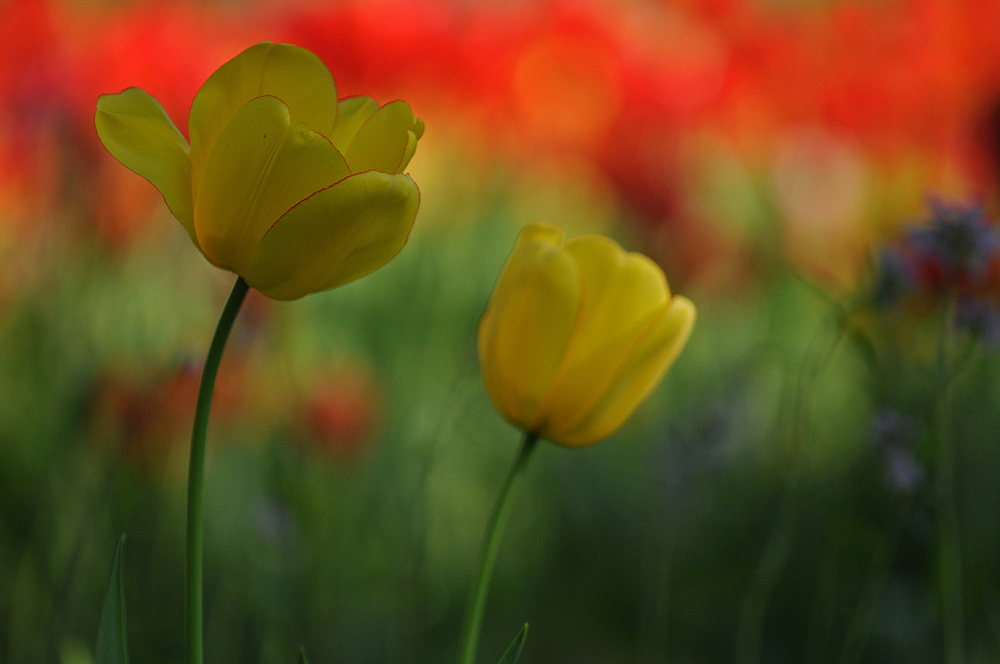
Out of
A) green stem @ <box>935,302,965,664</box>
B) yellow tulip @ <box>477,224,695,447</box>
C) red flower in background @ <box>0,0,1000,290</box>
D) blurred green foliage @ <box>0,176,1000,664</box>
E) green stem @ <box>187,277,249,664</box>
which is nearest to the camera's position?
green stem @ <box>187,277,249,664</box>

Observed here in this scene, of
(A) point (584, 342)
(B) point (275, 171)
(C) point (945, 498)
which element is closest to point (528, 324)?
(A) point (584, 342)

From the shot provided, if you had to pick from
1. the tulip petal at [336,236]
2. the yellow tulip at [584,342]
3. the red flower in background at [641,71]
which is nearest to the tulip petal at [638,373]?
the yellow tulip at [584,342]

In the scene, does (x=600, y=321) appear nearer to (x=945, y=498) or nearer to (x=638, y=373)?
(x=638, y=373)

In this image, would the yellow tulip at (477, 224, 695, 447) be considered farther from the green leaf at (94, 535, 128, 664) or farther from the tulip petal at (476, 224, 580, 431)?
the green leaf at (94, 535, 128, 664)

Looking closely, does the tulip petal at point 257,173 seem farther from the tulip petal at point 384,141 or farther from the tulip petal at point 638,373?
the tulip petal at point 638,373

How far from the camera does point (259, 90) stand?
12.0 inches

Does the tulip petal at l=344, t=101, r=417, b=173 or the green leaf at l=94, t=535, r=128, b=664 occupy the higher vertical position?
the tulip petal at l=344, t=101, r=417, b=173

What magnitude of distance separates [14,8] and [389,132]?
867 millimetres

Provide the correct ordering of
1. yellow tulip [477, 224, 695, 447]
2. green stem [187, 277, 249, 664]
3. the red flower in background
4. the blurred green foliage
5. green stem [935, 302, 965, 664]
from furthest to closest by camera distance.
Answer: the red flower in background → the blurred green foliage → green stem [935, 302, 965, 664] → yellow tulip [477, 224, 695, 447] → green stem [187, 277, 249, 664]

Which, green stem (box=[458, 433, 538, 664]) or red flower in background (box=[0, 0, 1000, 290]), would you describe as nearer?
green stem (box=[458, 433, 538, 664])

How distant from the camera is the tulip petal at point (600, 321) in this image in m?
0.37

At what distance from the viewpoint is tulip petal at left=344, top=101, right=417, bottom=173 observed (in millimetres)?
296

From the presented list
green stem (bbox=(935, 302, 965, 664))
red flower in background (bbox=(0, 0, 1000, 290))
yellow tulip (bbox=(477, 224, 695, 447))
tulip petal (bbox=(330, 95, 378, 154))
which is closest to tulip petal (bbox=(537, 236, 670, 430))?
yellow tulip (bbox=(477, 224, 695, 447))

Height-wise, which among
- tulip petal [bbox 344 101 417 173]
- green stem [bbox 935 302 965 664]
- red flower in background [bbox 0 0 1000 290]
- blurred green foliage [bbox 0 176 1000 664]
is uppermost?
red flower in background [bbox 0 0 1000 290]
